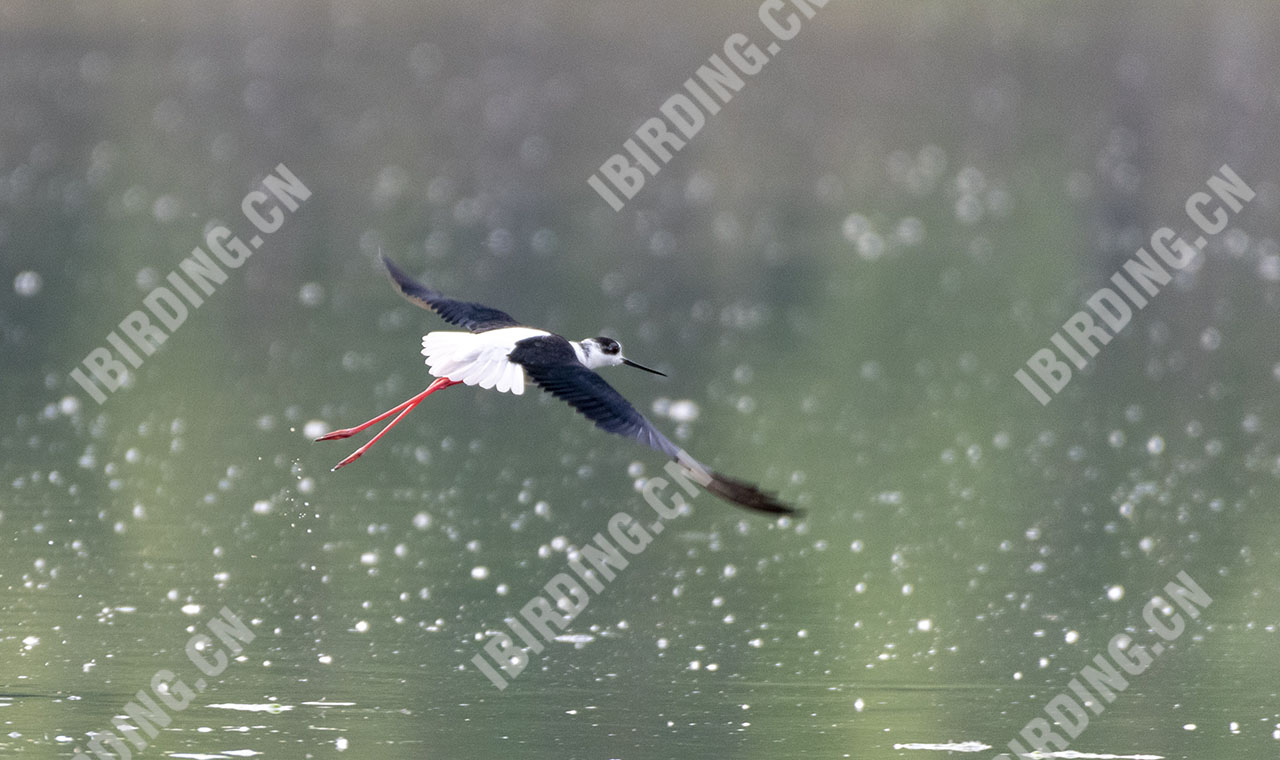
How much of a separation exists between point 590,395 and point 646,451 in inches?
212

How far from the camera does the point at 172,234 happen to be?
20578 mm

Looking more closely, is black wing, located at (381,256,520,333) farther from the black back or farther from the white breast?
the black back

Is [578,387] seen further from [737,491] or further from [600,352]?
[737,491]

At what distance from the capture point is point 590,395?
764cm

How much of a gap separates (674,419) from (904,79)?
72.8 ft

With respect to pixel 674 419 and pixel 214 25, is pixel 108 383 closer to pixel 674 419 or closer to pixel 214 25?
pixel 674 419

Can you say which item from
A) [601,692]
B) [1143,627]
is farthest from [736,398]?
[601,692]

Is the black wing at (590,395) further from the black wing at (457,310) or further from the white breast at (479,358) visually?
the black wing at (457,310)

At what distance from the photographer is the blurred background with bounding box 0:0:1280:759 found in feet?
27.2

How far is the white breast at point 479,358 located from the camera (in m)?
8.04

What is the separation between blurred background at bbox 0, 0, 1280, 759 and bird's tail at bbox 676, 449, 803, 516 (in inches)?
54.5

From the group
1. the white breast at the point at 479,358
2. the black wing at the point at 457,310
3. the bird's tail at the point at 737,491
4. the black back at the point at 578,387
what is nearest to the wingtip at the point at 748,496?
the bird's tail at the point at 737,491

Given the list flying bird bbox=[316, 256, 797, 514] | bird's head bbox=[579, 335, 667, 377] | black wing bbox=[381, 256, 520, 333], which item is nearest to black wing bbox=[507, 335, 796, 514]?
flying bird bbox=[316, 256, 797, 514]

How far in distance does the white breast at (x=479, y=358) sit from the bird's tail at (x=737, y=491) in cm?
140
